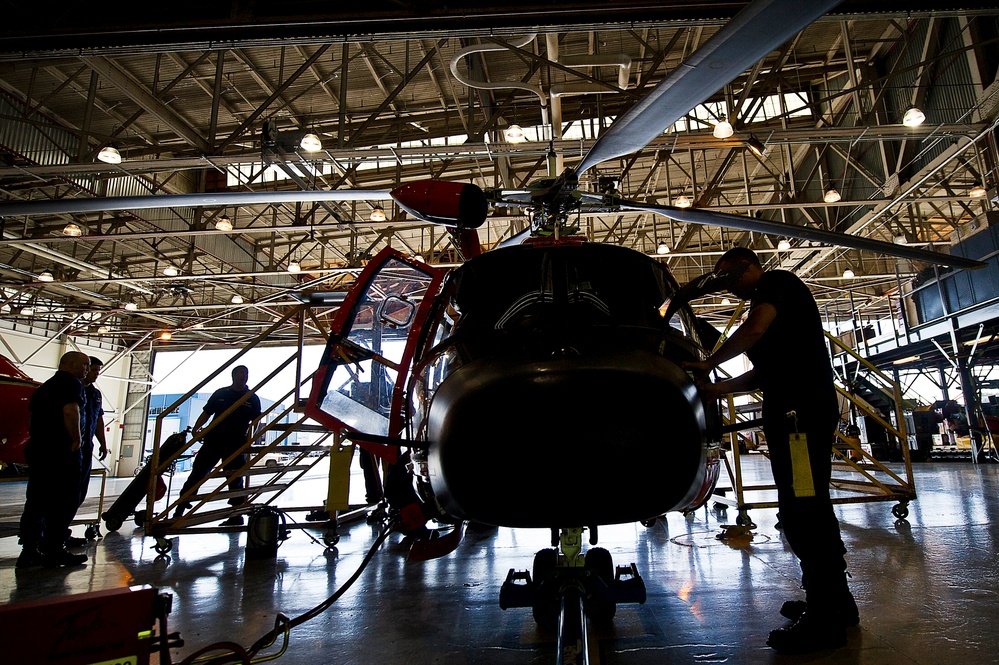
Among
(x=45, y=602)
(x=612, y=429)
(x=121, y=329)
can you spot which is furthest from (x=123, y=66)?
(x=121, y=329)

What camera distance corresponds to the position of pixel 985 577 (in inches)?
138

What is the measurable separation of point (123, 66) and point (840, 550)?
14.8 metres

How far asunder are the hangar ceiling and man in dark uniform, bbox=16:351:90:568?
221 centimetres

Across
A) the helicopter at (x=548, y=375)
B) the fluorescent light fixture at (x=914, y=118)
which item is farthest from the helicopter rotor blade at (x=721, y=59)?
the fluorescent light fixture at (x=914, y=118)

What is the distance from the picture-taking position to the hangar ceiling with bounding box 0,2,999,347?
573cm

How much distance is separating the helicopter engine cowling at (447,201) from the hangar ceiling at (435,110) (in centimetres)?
128

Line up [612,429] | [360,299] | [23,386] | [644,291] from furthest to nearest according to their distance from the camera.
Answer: [23,386] → [360,299] → [644,291] → [612,429]

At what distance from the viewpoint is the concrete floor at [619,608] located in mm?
2537

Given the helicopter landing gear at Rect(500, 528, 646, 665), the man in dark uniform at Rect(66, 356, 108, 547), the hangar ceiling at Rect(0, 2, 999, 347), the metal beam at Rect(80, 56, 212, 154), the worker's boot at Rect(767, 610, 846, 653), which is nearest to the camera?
the helicopter landing gear at Rect(500, 528, 646, 665)

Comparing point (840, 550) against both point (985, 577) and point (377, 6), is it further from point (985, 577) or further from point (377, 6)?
point (377, 6)

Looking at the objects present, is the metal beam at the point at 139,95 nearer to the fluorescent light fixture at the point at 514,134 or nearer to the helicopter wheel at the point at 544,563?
the fluorescent light fixture at the point at 514,134

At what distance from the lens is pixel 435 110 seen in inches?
550

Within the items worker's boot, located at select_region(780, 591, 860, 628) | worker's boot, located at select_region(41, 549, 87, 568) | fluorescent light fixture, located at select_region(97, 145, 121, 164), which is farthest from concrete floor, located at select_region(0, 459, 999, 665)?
fluorescent light fixture, located at select_region(97, 145, 121, 164)

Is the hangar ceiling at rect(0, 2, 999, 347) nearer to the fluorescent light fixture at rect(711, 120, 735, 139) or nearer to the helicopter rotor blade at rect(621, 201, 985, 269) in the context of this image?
the helicopter rotor blade at rect(621, 201, 985, 269)
